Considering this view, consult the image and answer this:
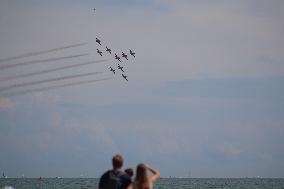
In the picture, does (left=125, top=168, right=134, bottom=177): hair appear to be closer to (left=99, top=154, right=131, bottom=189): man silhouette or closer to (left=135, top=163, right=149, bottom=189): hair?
(left=99, top=154, right=131, bottom=189): man silhouette

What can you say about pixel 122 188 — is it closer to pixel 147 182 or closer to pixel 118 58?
pixel 147 182

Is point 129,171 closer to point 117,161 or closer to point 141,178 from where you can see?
point 117,161

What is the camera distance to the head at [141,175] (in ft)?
37.9

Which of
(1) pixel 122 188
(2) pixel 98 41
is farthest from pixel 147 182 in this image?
(2) pixel 98 41

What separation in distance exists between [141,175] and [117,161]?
0.57m

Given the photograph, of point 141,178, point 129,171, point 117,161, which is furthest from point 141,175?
point 129,171

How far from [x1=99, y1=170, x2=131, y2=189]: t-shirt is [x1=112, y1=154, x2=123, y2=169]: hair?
195 millimetres

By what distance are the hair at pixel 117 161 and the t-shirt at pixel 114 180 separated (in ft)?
0.64

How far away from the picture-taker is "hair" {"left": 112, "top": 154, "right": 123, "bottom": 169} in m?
11.8

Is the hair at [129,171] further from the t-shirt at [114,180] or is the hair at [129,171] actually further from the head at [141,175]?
the head at [141,175]

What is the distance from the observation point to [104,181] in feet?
39.8

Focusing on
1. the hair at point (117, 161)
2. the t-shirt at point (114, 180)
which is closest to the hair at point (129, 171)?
the t-shirt at point (114, 180)

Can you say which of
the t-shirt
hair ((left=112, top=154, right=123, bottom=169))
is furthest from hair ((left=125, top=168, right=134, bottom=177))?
hair ((left=112, top=154, right=123, bottom=169))

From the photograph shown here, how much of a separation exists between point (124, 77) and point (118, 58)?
3174 millimetres
